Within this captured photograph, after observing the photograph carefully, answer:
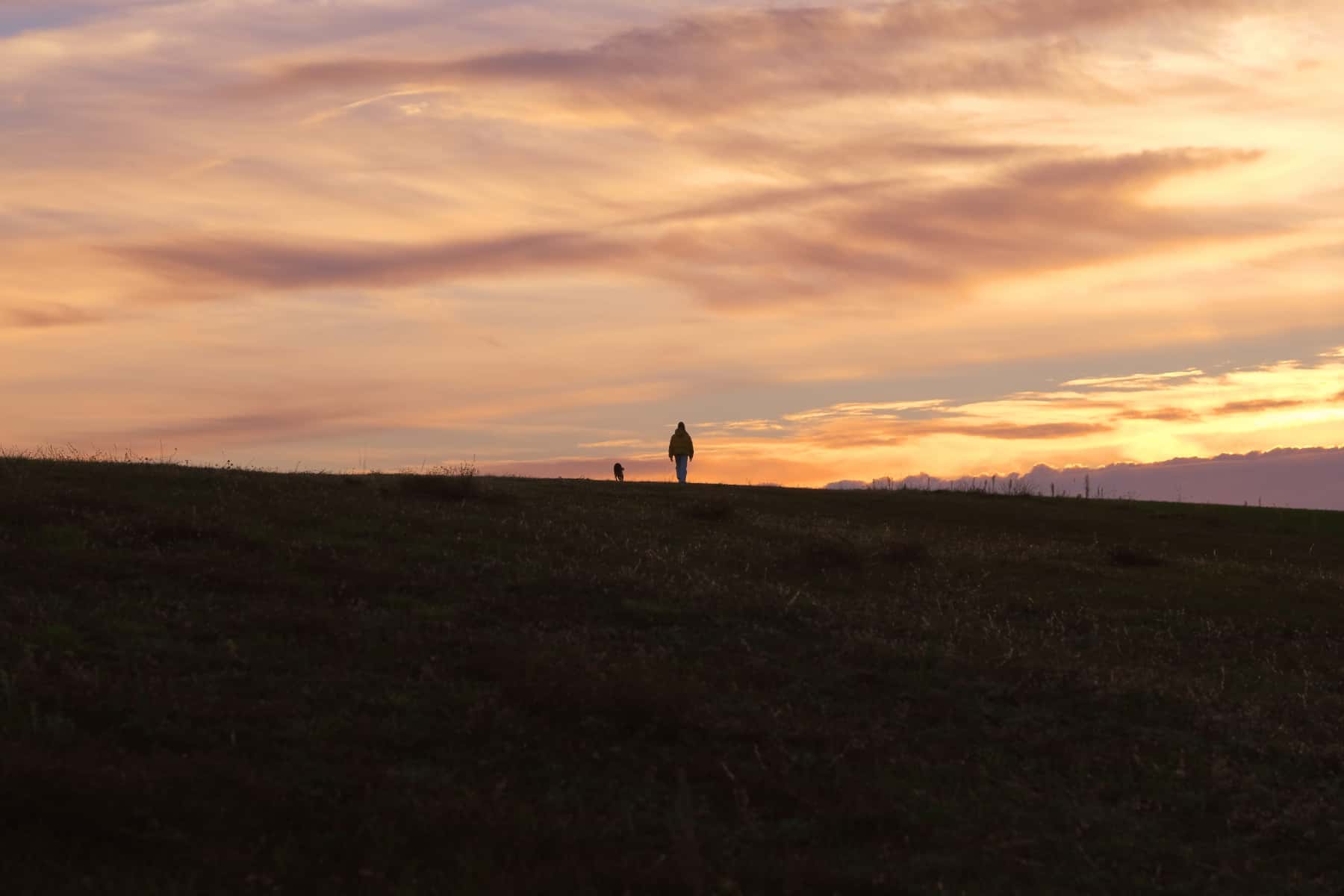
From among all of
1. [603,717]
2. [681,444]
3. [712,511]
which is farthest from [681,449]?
[603,717]

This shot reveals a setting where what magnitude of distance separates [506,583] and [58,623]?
743 centimetres

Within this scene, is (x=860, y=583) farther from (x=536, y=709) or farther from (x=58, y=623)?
(x=58, y=623)

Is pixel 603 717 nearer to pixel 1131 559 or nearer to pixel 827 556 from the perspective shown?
pixel 827 556

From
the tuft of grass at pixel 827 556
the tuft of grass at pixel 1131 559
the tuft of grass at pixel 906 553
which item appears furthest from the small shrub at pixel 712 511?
the tuft of grass at pixel 1131 559

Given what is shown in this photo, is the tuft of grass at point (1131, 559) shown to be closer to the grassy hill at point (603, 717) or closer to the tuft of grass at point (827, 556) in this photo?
the grassy hill at point (603, 717)

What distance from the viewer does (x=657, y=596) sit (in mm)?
21484

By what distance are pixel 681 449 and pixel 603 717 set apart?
35.0 metres

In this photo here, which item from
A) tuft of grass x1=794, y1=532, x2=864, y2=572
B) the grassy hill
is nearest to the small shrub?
tuft of grass x1=794, y1=532, x2=864, y2=572

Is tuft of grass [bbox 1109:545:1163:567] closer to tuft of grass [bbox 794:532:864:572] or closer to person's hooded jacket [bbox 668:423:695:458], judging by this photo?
tuft of grass [bbox 794:532:864:572]

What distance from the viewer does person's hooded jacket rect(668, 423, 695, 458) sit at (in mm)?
49344

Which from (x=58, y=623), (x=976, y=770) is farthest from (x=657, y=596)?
(x=58, y=623)

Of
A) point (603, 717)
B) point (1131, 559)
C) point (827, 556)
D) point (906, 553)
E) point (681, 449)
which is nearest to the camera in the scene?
point (603, 717)

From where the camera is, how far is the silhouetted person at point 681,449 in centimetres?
4938

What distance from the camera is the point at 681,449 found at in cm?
4934
